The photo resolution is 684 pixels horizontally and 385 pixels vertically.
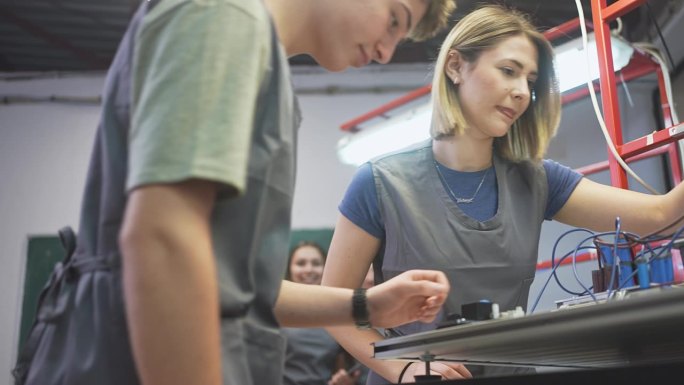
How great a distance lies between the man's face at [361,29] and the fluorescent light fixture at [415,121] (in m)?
2.02

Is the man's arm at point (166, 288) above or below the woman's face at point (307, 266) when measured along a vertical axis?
below

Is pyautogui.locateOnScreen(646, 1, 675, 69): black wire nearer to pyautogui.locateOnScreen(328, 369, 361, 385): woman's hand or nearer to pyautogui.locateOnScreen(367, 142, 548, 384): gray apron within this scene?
pyautogui.locateOnScreen(328, 369, 361, 385): woman's hand

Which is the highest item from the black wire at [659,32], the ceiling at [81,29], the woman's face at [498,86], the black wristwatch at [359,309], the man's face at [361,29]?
the ceiling at [81,29]

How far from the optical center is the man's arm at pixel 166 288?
563 millimetres

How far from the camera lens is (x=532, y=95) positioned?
164 cm

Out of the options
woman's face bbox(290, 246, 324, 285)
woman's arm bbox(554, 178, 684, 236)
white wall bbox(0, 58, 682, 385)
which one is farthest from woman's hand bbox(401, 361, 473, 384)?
white wall bbox(0, 58, 682, 385)

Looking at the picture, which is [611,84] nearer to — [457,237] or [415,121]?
[457,237]

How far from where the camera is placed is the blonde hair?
158cm

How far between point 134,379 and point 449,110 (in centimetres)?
107

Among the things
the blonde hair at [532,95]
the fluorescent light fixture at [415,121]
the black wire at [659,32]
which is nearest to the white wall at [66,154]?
the fluorescent light fixture at [415,121]

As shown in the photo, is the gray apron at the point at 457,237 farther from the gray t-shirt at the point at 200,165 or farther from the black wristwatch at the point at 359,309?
the gray t-shirt at the point at 200,165

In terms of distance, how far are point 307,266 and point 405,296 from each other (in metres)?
3.23

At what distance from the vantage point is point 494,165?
1.56m

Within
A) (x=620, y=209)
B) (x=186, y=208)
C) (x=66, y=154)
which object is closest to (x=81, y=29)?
(x=66, y=154)
